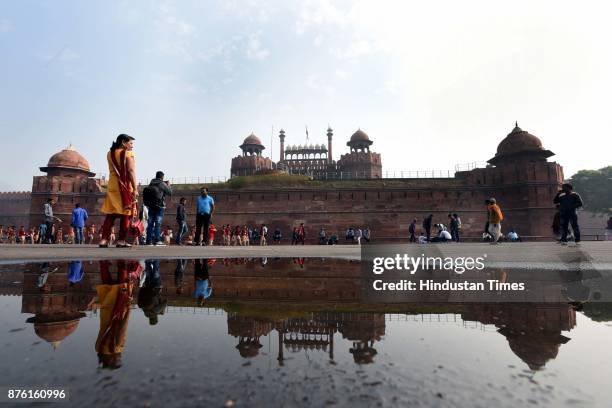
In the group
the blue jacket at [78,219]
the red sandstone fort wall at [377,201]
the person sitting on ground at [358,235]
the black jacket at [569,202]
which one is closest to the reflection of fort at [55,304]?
the blue jacket at [78,219]

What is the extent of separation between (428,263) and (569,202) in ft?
16.4

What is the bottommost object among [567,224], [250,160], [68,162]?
[567,224]

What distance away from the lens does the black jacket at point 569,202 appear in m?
6.91

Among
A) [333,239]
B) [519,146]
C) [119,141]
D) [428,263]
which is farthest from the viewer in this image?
[519,146]

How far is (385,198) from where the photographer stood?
22344mm

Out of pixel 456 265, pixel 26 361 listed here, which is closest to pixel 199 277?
pixel 26 361

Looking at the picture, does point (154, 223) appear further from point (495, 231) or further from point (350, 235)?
point (350, 235)

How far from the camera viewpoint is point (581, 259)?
13.3ft

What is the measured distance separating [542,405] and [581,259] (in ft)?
14.1

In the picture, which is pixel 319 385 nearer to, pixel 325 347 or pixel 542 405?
pixel 325 347

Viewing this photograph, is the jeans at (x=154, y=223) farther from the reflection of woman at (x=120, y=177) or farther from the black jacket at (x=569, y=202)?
the black jacket at (x=569, y=202)

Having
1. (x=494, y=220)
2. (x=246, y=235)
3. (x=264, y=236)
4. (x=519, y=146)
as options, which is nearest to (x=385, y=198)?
(x=264, y=236)

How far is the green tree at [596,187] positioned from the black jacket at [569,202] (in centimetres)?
3941

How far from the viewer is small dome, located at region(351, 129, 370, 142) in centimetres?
3981
